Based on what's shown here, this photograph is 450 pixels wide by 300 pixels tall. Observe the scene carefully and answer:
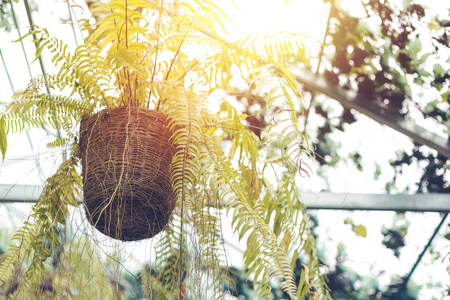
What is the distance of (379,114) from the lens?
3145 mm

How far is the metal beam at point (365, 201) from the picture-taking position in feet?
10.3

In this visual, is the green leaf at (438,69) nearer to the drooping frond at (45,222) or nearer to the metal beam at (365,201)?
the metal beam at (365,201)

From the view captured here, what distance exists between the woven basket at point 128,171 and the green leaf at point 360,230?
284 cm

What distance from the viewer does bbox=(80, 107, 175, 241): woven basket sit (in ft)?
4.36

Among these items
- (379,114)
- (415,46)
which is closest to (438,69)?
(415,46)

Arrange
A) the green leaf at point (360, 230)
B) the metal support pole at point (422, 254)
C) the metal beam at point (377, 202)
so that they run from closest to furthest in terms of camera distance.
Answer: the metal beam at point (377, 202)
the metal support pole at point (422, 254)
the green leaf at point (360, 230)

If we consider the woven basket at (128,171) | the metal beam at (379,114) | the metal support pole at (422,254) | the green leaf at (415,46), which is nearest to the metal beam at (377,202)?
the metal beam at (379,114)

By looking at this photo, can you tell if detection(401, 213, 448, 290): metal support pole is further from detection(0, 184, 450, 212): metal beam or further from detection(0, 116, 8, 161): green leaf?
detection(0, 116, 8, 161): green leaf

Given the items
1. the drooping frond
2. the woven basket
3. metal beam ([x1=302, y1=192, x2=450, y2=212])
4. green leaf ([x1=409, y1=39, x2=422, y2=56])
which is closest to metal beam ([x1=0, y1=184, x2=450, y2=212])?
metal beam ([x1=302, y1=192, x2=450, y2=212])

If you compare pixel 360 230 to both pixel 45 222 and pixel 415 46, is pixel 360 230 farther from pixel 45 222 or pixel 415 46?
pixel 45 222

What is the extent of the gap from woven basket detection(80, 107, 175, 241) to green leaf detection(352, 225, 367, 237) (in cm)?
284

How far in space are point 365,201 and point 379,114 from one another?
1.89 ft

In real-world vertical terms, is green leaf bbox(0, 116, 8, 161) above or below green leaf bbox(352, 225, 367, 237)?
below

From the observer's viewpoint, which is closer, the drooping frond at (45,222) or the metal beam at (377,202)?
the drooping frond at (45,222)
